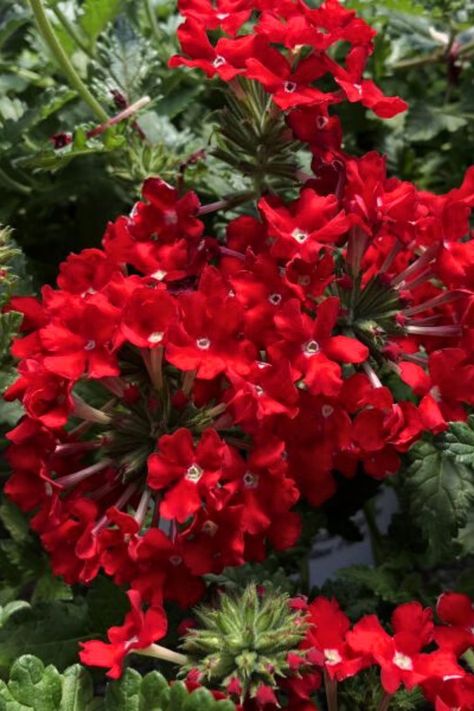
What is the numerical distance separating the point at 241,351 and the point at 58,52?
599 mm

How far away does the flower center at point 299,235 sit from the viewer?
123 cm

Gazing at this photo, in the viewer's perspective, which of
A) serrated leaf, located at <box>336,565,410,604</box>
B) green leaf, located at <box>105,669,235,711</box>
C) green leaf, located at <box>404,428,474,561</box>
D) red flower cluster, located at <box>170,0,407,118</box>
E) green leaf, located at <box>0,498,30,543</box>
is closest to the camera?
green leaf, located at <box>105,669,235,711</box>

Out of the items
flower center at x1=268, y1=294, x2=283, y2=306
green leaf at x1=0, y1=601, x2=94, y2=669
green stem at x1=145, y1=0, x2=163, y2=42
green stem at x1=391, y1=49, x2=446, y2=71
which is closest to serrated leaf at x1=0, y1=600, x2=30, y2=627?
green leaf at x1=0, y1=601, x2=94, y2=669

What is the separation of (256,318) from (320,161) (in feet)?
0.77

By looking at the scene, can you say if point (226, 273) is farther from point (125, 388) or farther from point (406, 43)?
point (406, 43)

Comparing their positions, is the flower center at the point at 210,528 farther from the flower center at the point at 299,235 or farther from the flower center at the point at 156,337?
the flower center at the point at 299,235

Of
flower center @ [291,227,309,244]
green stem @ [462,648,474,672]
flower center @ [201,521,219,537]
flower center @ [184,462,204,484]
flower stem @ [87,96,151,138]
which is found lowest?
green stem @ [462,648,474,672]

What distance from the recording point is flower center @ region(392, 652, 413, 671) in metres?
1.17

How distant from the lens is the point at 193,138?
1.83 meters

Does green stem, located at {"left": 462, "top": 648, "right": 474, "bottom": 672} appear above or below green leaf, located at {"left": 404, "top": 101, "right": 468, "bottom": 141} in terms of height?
below

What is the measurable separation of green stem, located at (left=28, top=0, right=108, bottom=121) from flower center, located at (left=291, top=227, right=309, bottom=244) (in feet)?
1.64

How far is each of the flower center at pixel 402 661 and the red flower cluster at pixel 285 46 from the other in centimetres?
66

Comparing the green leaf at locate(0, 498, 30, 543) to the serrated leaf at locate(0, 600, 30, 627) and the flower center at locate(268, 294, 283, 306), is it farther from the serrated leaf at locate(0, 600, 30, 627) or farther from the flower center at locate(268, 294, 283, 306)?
the flower center at locate(268, 294, 283, 306)

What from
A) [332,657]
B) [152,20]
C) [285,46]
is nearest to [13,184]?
[152,20]
